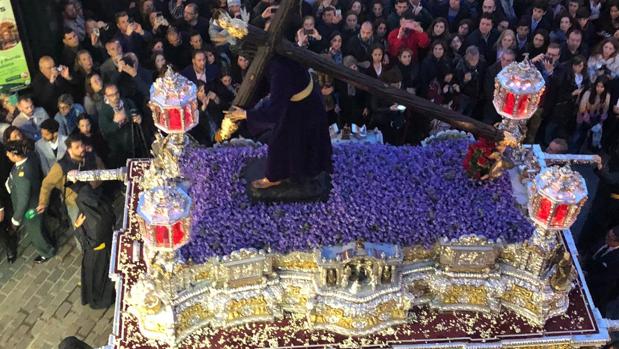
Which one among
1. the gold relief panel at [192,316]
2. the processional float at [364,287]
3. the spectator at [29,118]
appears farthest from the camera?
the spectator at [29,118]

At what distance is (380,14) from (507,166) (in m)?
4.18

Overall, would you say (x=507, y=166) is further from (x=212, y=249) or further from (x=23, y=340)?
(x=23, y=340)

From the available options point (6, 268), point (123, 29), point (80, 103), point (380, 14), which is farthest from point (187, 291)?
point (380, 14)

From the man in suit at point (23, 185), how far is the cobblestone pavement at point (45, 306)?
60 cm

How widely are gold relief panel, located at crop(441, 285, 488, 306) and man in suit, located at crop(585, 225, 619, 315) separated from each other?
63.0 inches

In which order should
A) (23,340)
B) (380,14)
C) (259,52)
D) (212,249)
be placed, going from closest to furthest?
(259,52) → (212,249) → (23,340) → (380,14)

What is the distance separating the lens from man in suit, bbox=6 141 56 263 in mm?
9219

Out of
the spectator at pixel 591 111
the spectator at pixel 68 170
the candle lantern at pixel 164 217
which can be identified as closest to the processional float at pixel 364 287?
the candle lantern at pixel 164 217

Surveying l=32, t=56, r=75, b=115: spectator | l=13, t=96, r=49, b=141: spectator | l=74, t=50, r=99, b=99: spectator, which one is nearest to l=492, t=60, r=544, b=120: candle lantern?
l=74, t=50, r=99, b=99: spectator

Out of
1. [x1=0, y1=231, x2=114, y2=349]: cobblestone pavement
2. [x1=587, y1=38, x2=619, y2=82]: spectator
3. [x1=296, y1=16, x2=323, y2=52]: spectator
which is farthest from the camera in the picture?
[x1=587, y1=38, x2=619, y2=82]: spectator

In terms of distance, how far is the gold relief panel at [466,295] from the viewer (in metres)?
8.28

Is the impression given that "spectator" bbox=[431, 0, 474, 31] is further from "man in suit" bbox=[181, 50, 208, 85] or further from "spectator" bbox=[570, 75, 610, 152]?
"man in suit" bbox=[181, 50, 208, 85]

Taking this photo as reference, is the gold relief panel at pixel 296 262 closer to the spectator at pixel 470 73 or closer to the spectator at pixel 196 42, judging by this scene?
the spectator at pixel 196 42

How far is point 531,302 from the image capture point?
828 centimetres
